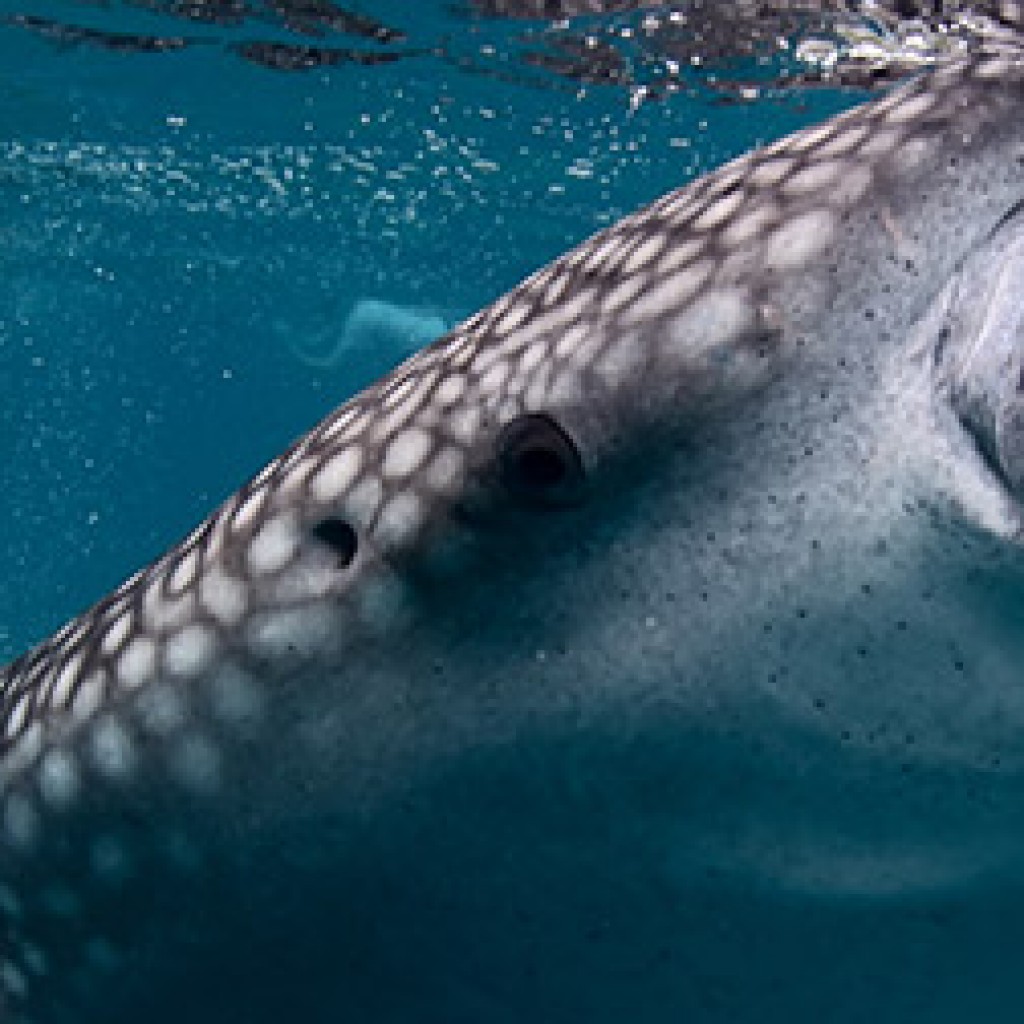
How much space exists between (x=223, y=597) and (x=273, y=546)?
0.49 feet

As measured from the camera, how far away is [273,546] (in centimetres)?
230

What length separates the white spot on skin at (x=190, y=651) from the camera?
2355 mm

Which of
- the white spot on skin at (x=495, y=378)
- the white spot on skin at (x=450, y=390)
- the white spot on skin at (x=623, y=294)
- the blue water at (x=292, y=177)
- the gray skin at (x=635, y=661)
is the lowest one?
the gray skin at (x=635, y=661)

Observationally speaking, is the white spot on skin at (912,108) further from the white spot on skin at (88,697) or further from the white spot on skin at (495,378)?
the white spot on skin at (88,697)

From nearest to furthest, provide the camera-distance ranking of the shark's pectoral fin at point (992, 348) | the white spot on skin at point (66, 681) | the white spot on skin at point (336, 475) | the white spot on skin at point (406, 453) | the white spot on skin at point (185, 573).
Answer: the shark's pectoral fin at point (992, 348) < the white spot on skin at point (406, 453) < the white spot on skin at point (336, 475) < the white spot on skin at point (185, 573) < the white spot on skin at point (66, 681)

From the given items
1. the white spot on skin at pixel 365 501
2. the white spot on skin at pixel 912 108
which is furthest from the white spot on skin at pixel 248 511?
the white spot on skin at pixel 912 108

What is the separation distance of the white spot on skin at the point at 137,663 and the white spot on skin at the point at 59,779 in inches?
8.3

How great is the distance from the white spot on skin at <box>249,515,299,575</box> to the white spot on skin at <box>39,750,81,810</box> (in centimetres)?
60

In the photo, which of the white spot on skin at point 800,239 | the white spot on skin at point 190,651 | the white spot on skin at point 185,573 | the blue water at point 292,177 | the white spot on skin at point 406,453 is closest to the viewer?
the white spot on skin at point 800,239

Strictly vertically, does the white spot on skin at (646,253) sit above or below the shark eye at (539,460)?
above

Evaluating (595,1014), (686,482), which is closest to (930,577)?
(686,482)

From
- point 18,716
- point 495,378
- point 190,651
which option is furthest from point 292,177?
point 495,378

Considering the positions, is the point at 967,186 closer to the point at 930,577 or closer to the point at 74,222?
the point at 930,577

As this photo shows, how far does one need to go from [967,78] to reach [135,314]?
4059cm
